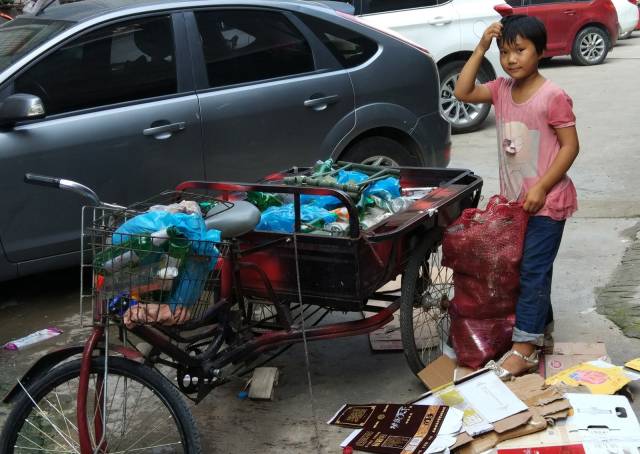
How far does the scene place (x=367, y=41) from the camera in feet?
19.2

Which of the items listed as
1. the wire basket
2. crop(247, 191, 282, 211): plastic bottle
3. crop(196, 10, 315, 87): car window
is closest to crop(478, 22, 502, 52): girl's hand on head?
crop(247, 191, 282, 211): plastic bottle

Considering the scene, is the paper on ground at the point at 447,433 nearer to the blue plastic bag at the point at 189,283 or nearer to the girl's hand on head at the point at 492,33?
the blue plastic bag at the point at 189,283

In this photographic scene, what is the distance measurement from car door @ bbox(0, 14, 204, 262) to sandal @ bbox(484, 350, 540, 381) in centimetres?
227

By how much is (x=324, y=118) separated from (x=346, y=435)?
2.48m

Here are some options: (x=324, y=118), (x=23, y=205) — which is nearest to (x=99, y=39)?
(x=23, y=205)

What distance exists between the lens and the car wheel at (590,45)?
45.3ft

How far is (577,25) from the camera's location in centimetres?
1375

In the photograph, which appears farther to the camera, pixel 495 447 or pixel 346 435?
pixel 346 435

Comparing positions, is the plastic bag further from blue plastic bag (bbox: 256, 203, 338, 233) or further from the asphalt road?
the asphalt road

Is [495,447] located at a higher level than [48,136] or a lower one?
lower

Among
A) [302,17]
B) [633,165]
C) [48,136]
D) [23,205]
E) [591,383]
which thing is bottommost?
[633,165]

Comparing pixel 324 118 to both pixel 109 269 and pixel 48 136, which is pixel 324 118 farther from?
pixel 109 269

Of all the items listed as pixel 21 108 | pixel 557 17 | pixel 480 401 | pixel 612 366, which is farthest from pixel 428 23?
pixel 480 401

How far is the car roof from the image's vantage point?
17.1ft
